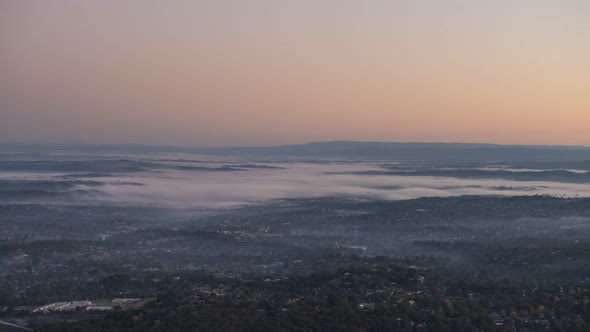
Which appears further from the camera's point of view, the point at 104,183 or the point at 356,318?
the point at 104,183

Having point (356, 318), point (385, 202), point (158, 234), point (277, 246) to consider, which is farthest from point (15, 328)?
point (385, 202)

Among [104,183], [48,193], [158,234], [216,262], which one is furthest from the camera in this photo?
→ [104,183]

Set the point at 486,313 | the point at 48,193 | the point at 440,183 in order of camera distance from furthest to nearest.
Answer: the point at 440,183 → the point at 48,193 → the point at 486,313

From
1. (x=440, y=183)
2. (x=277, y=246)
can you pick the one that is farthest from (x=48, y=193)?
(x=440, y=183)

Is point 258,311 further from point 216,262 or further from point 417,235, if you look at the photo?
point 417,235

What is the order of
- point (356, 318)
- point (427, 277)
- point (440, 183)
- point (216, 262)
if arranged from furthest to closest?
point (440, 183) < point (216, 262) < point (427, 277) < point (356, 318)

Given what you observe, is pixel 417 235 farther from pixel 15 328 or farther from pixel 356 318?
pixel 15 328

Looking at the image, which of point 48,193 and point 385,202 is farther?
point 48,193

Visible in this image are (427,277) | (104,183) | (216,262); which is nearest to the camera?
(427,277)
